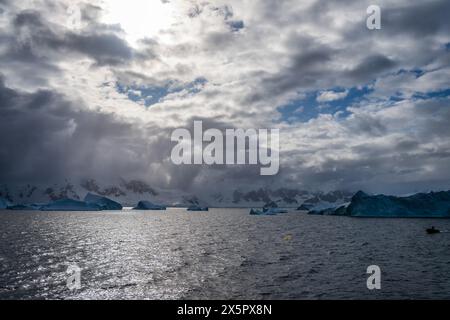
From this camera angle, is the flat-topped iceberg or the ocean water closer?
the ocean water

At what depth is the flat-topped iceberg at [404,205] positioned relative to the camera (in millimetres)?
154250

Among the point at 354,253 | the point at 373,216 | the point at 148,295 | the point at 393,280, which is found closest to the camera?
the point at 148,295

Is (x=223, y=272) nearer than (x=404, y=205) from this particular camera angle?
Yes

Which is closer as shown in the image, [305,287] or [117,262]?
[305,287]

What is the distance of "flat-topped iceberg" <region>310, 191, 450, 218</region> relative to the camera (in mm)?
154250

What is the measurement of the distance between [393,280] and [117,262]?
32.0 metres

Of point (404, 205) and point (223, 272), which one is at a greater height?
point (404, 205)

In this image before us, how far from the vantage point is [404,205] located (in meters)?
160

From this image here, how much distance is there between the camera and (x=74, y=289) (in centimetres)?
2930

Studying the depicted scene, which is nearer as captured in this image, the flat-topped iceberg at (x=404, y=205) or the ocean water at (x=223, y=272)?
the ocean water at (x=223, y=272)
